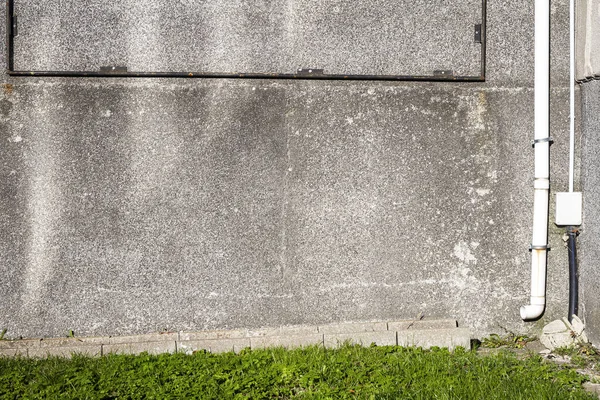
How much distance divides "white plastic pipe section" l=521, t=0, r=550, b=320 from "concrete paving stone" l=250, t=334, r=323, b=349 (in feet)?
6.29

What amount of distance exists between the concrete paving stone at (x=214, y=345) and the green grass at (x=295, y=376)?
11cm

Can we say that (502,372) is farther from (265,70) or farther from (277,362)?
(265,70)

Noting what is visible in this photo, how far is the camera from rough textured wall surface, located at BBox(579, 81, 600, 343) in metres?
5.70

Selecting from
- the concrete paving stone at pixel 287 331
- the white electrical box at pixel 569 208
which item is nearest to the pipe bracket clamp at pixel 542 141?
the white electrical box at pixel 569 208

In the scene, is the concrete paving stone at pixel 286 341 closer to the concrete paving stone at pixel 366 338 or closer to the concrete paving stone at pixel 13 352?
the concrete paving stone at pixel 366 338

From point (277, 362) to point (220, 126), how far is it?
195 cm

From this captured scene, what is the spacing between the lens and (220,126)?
18.4 ft

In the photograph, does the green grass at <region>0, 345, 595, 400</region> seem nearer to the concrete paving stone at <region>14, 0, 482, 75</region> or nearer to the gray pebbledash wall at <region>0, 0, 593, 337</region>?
the gray pebbledash wall at <region>0, 0, 593, 337</region>

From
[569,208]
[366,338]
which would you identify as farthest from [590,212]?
[366,338]

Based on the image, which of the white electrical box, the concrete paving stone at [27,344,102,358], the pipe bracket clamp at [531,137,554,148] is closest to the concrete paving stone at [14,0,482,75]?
the pipe bracket clamp at [531,137,554,148]

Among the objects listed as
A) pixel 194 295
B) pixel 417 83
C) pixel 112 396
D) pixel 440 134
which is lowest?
pixel 112 396

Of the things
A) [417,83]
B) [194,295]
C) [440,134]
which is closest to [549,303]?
[440,134]

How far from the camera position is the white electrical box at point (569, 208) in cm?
590

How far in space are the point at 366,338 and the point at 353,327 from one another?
260 mm
